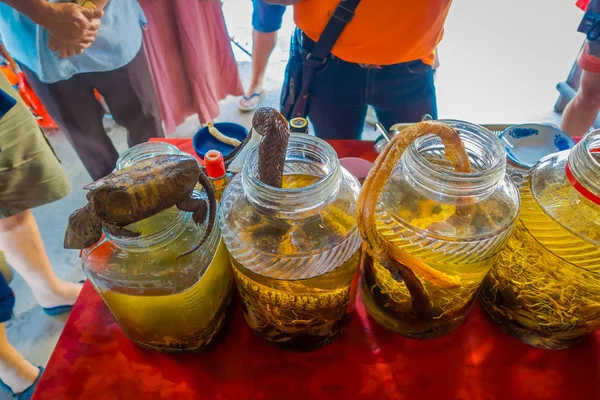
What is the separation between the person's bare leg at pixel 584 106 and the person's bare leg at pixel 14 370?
1806 mm

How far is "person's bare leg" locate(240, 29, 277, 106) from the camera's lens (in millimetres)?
1908

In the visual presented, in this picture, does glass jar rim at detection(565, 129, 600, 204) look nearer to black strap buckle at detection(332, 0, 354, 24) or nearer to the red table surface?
the red table surface

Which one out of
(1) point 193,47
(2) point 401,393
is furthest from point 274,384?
(1) point 193,47

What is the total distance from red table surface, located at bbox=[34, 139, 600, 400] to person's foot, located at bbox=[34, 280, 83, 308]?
0.73m

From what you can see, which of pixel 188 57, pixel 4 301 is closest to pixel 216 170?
pixel 4 301

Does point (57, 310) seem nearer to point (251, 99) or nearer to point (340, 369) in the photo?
point (340, 369)

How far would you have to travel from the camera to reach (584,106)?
4.78ft

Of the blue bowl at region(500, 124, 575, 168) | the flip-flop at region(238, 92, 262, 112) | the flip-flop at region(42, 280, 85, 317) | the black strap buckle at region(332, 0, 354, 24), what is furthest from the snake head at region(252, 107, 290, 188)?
the flip-flop at region(238, 92, 262, 112)

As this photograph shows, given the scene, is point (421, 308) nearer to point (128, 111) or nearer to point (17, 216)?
point (17, 216)

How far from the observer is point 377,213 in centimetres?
51

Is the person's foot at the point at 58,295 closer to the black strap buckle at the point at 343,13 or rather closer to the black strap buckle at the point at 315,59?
the black strap buckle at the point at 315,59

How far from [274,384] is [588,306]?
0.40 metres

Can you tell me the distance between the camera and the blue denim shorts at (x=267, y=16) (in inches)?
59.6

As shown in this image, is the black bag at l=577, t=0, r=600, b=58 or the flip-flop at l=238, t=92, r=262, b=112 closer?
the black bag at l=577, t=0, r=600, b=58
